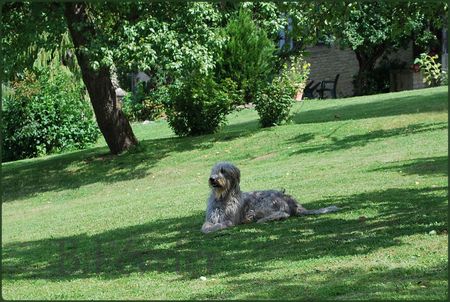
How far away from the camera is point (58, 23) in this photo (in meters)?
19.3

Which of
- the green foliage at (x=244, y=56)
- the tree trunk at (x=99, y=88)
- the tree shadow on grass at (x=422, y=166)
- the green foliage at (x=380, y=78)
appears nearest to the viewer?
the tree shadow on grass at (x=422, y=166)

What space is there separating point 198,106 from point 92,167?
11.2 ft

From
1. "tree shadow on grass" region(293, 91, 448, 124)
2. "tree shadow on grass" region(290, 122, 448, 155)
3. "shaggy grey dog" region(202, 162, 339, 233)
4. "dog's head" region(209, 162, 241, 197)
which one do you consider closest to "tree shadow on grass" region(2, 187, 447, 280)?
"shaggy grey dog" region(202, 162, 339, 233)

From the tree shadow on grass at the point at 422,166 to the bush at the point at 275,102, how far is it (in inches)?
289

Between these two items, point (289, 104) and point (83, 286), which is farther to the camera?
point (289, 104)

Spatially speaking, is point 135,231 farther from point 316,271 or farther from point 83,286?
point 316,271

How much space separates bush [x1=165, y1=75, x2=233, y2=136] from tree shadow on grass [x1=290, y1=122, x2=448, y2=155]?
14.1 feet

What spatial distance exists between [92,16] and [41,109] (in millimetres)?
6708

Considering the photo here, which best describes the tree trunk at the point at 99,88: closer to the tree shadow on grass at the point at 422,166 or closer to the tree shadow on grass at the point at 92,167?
the tree shadow on grass at the point at 92,167

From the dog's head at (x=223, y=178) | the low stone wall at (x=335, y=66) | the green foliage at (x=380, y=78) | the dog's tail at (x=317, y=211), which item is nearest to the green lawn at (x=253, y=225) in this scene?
the dog's tail at (x=317, y=211)

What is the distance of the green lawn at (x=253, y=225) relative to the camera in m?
8.12

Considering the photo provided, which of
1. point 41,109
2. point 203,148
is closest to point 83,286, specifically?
point 203,148

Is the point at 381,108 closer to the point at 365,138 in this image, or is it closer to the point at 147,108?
the point at 365,138

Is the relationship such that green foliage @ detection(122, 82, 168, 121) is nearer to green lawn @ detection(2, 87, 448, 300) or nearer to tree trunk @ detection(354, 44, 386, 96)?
green lawn @ detection(2, 87, 448, 300)
